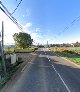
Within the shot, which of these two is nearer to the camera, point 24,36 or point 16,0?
point 16,0

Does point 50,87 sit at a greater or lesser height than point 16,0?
lesser

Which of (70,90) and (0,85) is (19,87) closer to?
(0,85)

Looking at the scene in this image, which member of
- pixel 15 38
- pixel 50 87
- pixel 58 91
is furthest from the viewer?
pixel 15 38

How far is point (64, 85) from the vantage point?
15914mm

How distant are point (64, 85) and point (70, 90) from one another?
69.4 inches

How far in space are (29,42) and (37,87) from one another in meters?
93.4

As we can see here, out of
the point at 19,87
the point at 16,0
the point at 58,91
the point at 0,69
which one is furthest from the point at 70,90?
the point at 0,69

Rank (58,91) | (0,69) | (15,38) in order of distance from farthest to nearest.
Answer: (15,38)
(0,69)
(58,91)

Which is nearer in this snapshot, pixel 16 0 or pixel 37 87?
pixel 37 87

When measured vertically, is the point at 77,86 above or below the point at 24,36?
below

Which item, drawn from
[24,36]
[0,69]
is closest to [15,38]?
[24,36]

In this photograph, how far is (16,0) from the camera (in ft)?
57.3

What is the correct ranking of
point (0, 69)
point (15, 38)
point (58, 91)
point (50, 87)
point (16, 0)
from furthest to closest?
1. point (15, 38)
2. point (0, 69)
3. point (16, 0)
4. point (50, 87)
5. point (58, 91)

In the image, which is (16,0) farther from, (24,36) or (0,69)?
(24,36)
